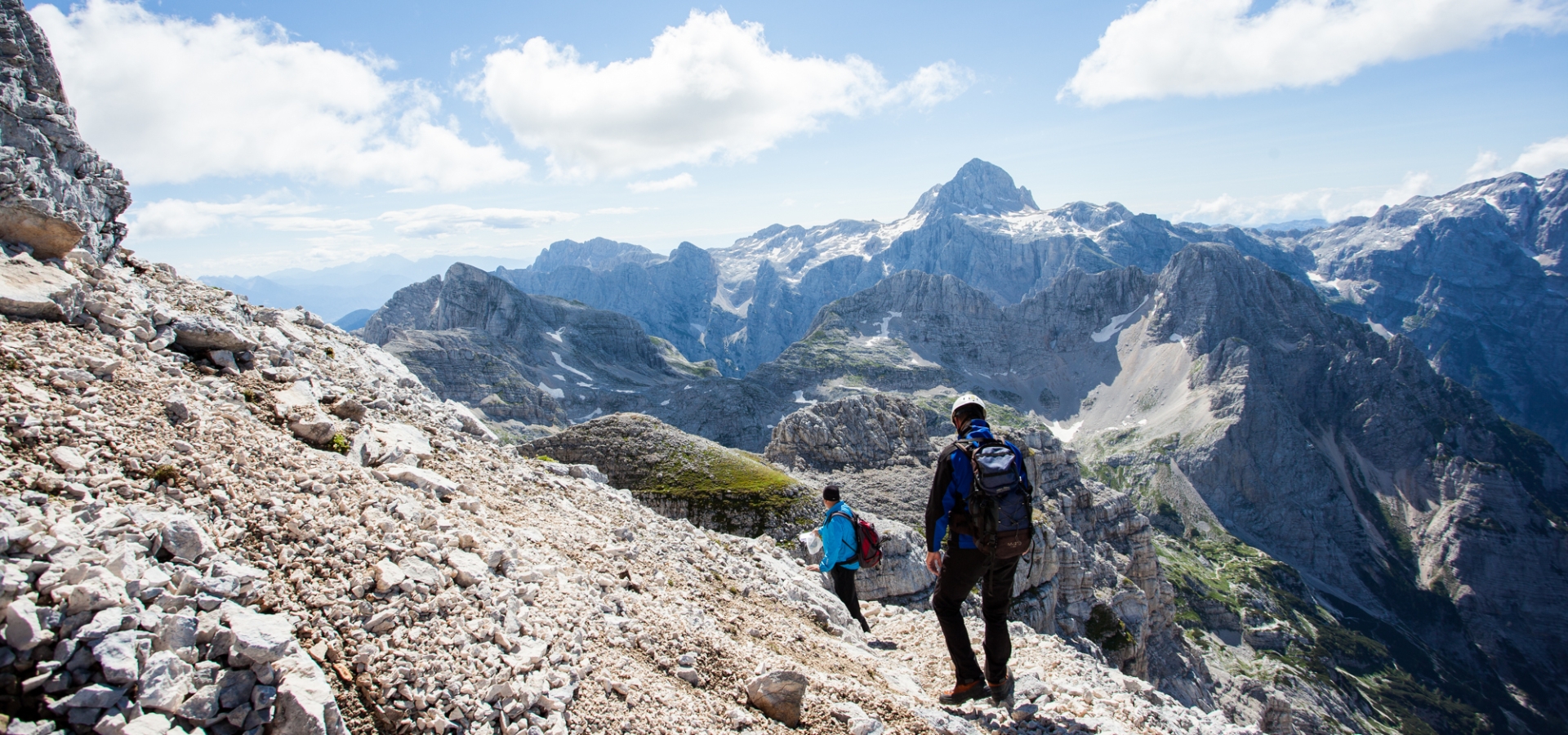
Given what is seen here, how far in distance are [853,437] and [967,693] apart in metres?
69.2

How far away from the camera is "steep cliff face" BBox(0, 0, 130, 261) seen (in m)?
12.8

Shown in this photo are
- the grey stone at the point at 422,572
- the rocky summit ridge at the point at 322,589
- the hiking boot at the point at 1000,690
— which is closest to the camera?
the rocky summit ridge at the point at 322,589

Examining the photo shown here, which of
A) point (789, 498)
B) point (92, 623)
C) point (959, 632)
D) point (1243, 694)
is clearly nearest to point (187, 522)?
point (92, 623)

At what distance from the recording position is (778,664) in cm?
1028

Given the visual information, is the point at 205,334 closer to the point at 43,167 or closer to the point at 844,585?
the point at 43,167

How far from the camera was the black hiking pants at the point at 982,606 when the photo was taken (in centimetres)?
1052

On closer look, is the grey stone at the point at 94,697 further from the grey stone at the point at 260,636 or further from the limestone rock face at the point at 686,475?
the limestone rock face at the point at 686,475

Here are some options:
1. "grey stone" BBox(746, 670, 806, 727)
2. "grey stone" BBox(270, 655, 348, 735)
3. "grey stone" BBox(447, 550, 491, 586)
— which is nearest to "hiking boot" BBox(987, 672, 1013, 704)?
"grey stone" BBox(746, 670, 806, 727)

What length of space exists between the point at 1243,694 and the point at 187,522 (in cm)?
9422

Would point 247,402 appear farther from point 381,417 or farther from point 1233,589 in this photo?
point 1233,589

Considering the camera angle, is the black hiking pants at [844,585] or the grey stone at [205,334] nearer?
the grey stone at [205,334]

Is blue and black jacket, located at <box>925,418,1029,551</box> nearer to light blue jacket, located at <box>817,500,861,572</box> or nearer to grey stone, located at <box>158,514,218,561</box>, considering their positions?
light blue jacket, located at <box>817,500,861,572</box>

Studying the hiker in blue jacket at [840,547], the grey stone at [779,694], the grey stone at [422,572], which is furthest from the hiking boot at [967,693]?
the grey stone at [422,572]

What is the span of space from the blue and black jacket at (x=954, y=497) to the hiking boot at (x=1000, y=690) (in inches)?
101
